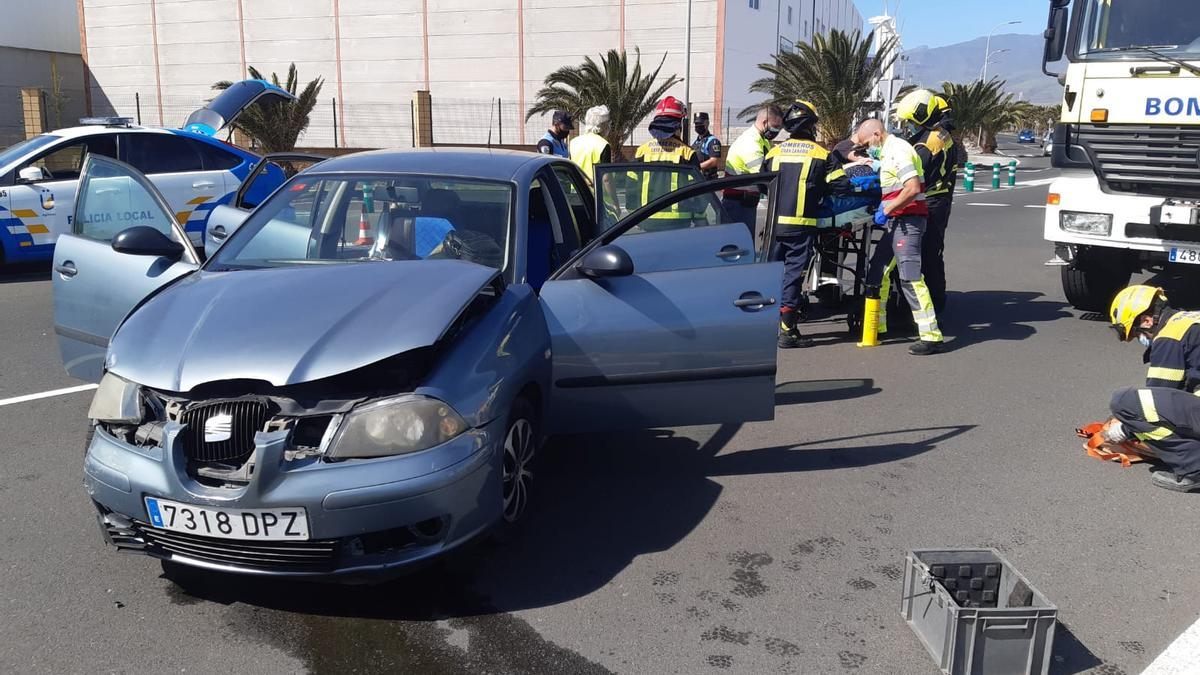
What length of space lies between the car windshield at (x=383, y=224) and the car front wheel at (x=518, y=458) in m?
0.87

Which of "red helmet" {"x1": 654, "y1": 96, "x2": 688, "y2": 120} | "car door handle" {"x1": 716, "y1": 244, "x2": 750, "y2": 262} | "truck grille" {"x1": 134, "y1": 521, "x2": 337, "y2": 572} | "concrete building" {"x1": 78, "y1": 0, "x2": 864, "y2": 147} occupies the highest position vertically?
"concrete building" {"x1": 78, "y1": 0, "x2": 864, "y2": 147}

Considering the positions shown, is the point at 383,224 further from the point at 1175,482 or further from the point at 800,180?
the point at 1175,482

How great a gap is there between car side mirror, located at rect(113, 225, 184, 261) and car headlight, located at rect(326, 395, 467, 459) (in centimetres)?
197

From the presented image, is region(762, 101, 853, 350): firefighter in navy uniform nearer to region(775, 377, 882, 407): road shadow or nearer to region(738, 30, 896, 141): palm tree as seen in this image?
region(775, 377, 882, 407): road shadow

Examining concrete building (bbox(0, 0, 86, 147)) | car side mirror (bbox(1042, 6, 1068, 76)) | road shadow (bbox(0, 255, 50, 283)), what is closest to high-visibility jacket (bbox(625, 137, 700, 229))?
car side mirror (bbox(1042, 6, 1068, 76))

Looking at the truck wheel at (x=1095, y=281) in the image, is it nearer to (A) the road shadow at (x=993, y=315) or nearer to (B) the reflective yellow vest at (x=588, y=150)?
(A) the road shadow at (x=993, y=315)

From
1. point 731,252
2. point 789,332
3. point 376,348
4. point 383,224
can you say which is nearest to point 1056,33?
point 789,332

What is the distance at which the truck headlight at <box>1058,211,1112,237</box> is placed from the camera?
7996 mm

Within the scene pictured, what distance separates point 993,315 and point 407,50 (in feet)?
107

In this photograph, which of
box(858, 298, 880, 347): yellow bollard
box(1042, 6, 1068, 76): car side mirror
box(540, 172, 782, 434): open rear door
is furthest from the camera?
box(1042, 6, 1068, 76): car side mirror

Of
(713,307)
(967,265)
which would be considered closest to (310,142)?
(967,265)

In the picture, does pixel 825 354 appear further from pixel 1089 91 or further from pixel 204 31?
pixel 204 31

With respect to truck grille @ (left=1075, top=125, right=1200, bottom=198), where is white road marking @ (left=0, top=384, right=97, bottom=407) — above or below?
below

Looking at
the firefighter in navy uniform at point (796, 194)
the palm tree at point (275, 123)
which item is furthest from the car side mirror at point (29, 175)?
the palm tree at point (275, 123)
